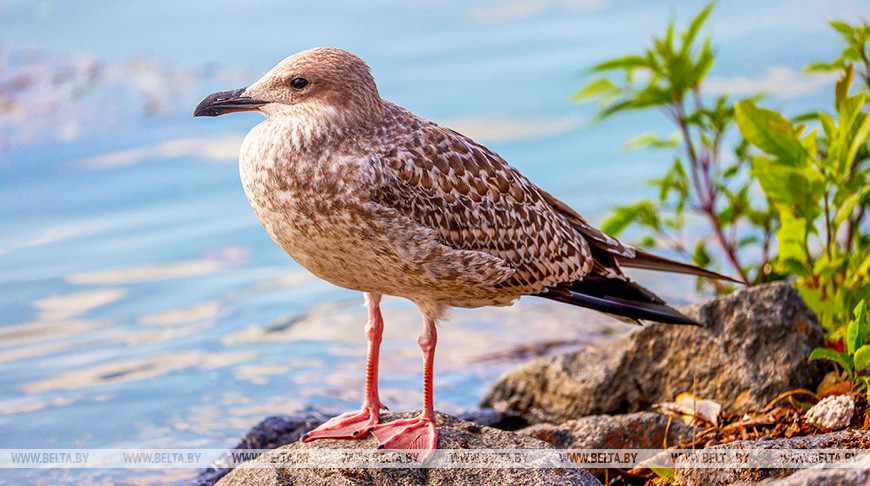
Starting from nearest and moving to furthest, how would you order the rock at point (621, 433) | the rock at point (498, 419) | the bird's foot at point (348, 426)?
the bird's foot at point (348, 426) < the rock at point (621, 433) < the rock at point (498, 419)

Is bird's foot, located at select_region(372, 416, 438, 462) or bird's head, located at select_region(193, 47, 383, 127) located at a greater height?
bird's head, located at select_region(193, 47, 383, 127)

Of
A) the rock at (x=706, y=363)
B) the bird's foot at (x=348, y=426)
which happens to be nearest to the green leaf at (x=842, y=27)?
the rock at (x=706, y=363)

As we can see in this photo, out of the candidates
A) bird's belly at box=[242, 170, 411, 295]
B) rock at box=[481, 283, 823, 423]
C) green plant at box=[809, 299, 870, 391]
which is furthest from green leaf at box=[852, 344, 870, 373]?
bird's belly at box=[242, 170, 411, 295]

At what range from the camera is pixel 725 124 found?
6.50m

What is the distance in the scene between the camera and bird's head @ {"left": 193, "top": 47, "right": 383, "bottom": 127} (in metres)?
4.07

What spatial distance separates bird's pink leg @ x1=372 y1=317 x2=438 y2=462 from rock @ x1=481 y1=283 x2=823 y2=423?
161cm

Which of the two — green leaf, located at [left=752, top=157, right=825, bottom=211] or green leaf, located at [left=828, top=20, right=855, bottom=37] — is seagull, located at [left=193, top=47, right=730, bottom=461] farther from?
green leaf, located at [left=828, top=20, right=855, bottom=37]

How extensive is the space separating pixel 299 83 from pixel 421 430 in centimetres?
183

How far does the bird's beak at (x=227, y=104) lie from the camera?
13.6 ft

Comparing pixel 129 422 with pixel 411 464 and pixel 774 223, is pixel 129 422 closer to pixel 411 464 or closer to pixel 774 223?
pixel 411 464

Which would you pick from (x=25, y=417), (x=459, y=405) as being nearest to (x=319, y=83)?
(x=459, y=405)

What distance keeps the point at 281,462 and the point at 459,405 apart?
2.84 metres

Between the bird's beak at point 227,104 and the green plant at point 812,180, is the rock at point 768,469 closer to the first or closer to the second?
the green plant at point 812,180

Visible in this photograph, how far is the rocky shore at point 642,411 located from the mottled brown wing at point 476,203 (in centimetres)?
93
